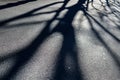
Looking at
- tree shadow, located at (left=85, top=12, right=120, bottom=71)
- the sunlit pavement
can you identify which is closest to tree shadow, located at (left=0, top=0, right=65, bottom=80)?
the sunlit pavement

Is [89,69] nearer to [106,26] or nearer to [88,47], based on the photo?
[88,47]

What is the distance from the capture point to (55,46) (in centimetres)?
568

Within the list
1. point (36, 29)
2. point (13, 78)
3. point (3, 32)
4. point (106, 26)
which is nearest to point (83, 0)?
point (106, 26)

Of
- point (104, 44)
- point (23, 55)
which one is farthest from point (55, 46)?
point (104, 44)

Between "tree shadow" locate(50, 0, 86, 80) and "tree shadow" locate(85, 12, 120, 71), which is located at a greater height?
"tree shadow" locate(50, 0, 86, 80)

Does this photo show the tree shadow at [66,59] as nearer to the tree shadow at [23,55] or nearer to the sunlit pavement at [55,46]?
the sunlit pavement at [55,46]

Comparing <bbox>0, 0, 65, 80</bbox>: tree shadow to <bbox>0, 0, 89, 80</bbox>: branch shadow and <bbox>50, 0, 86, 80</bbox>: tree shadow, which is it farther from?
<bbox>50, 0, 86, 80</bbox>: tree shadow

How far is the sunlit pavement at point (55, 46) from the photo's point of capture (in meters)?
4.43

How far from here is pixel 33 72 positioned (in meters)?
4.29

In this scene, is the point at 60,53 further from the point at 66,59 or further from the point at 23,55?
the point at 23,55

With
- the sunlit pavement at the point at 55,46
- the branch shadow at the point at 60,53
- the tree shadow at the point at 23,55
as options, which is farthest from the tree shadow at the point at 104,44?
the tree shadow at the point at 23,55

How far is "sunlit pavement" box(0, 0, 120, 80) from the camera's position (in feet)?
14.5

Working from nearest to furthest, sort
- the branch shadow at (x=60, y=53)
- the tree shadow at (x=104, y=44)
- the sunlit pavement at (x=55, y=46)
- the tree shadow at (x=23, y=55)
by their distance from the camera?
the tree shadow at (x=23, y=55) → the branch shadow at (x=60, y=53) → the sunlit pavement at (x=55, y=46) → the tree shadow at (x=104, y=44)

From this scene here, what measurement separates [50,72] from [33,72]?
13.4 inches
